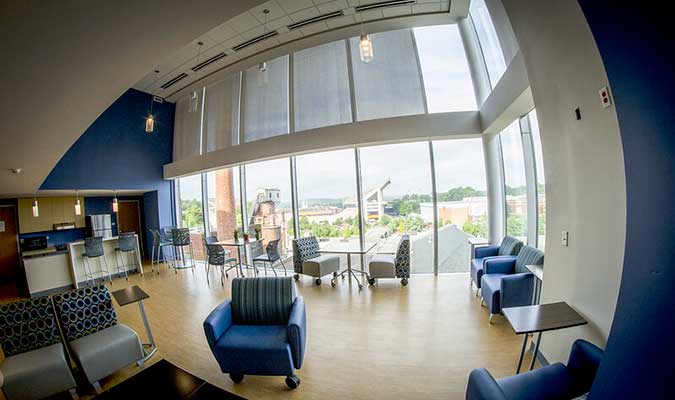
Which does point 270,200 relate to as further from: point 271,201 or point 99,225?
point 99,225

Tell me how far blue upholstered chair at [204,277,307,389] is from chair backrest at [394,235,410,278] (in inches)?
101

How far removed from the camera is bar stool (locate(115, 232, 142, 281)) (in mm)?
6121

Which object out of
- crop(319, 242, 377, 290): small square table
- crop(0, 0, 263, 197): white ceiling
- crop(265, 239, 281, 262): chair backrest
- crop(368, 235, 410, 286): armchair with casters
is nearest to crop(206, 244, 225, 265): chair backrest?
crop(265, 239, 281, 262): chair backrest

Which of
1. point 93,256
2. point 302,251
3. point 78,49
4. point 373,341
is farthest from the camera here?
point 93,256

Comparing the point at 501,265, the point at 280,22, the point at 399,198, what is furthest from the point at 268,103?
the point at 501,265

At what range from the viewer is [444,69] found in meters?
5.03

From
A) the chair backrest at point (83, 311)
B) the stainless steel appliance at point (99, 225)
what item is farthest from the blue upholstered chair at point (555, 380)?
the stainless steel appliance at point (99, 225)

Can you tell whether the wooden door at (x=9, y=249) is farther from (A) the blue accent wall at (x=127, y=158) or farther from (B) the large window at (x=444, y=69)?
(B) the large window at (x=444, y=69)

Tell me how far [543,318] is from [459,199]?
3.46 meters

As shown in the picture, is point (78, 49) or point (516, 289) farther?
point (516, 289)

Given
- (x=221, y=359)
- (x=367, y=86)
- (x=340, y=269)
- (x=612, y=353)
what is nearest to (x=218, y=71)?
(x=367, y=86)

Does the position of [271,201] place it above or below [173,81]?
below

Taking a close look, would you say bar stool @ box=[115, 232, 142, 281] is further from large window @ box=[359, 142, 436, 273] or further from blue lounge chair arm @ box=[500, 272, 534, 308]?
blue lounge chair arm @ box=[500, 272, 534, 308]

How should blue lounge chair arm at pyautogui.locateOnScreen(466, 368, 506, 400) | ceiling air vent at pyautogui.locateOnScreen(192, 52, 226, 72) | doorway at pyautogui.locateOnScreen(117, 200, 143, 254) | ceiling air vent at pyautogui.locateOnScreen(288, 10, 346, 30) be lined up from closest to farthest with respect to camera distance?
blue lounge chair arm at pyautogui.locateOnScreen(466, 368, 506, 400) → ceiling air vent at pyautogui.locateOnScreen(288, 10, 346, 30) → ceiling air vent at pyautogui.locateOnScreen(192, 52, 226, 72) → doorway at pyautogui.locateOnScreen(117, 200, 143, 254)
